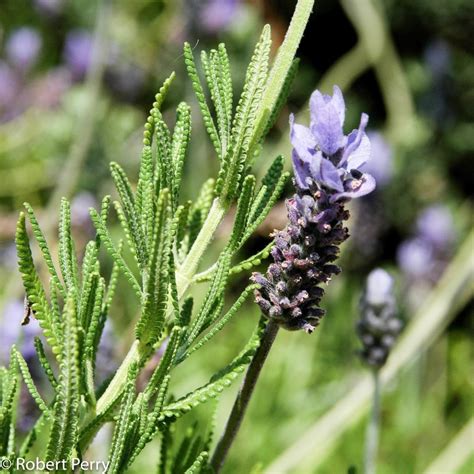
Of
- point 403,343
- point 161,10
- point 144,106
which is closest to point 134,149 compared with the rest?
point 144,106

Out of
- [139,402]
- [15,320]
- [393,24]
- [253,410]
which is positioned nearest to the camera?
[139,402]

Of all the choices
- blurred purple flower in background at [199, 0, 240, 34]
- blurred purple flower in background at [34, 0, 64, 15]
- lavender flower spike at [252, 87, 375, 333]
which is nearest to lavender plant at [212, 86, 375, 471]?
lavender flower spike at [252, 87, 375, 333]

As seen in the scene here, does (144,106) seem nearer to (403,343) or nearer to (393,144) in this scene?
(393,144)

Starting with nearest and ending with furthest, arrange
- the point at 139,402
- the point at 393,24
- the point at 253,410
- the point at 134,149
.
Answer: the point at 139,402
the point at 253,410
the point at 134,149
the point at 393,24

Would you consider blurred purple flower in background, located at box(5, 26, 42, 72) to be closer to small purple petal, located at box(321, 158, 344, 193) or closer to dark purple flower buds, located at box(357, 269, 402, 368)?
dark purple flower buds, located at box(357, 269, 402, 368)

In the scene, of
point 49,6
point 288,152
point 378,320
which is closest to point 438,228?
point 288,152

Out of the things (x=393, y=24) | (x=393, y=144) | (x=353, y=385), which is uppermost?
(x=393, y=24)

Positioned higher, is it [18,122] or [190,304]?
[18,122]

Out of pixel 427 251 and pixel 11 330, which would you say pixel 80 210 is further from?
pixel 427 251
